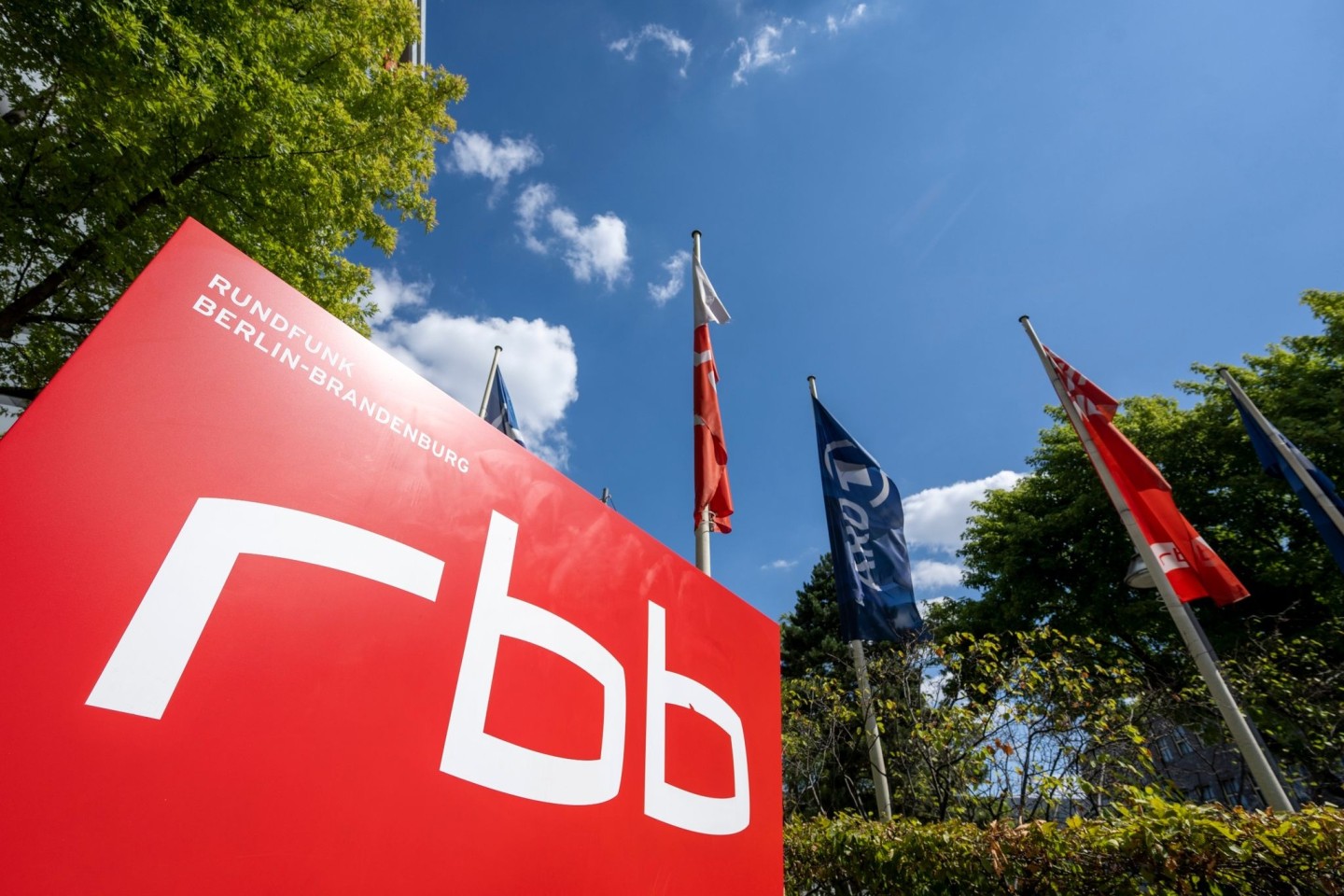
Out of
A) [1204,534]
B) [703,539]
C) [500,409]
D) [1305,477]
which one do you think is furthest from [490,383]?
[1204,534]

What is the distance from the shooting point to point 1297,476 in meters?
8.98

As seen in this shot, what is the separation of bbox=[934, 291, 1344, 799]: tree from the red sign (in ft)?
46.5

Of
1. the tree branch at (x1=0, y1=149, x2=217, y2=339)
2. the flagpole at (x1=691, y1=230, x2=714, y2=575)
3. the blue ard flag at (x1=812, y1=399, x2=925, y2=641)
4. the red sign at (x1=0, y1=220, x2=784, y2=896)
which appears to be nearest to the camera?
the red sign at (x1=0, y1=220, x2=784, y2=896)

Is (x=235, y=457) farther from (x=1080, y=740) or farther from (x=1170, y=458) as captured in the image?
(x=1170, y=458)

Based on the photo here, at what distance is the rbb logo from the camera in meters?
1.59

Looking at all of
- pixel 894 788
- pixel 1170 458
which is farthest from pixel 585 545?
pixel 1170 458

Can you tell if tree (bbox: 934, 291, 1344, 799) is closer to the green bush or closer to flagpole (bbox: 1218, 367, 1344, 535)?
flagpole (bbox: 1218, 367, 1344, 535)

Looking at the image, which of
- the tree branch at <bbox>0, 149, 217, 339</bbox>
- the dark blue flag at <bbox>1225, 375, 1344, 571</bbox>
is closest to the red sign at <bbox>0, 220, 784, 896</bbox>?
the tree branch at <bbox>0, 149, 217, 339</bbox>

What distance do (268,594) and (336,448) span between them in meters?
0.56

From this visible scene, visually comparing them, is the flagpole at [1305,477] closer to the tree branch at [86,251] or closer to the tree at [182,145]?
the tree at [182,145]

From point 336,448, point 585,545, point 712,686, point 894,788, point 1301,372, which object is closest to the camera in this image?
point 336,448

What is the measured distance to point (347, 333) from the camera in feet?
7.99

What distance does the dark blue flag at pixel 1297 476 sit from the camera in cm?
869

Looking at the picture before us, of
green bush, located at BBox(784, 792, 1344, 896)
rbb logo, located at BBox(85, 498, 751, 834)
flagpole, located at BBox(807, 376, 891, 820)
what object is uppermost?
flagpole, located at BBox(807, 376, 891, 820)
